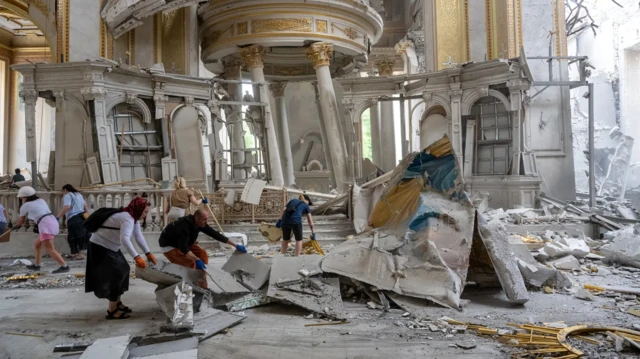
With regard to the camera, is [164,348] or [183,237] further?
[183,237]

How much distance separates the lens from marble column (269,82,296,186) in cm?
1856

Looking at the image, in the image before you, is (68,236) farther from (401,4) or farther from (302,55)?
(401,4)

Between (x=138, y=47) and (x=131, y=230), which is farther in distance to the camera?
(x=138, y=47)

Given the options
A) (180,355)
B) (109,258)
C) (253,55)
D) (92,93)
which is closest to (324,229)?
(109,258)

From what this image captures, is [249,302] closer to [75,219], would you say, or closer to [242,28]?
[75,219]

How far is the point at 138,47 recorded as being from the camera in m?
15.0

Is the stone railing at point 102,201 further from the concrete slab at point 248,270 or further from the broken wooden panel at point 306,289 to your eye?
the broken wooden panel at point 306,289

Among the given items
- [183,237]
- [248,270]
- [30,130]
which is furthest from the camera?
[30,130]

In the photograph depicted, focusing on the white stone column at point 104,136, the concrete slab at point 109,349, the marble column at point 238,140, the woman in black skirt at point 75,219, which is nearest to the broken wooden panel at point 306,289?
the concrete slab at point 109,349

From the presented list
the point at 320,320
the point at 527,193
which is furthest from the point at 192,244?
the point at 527,193

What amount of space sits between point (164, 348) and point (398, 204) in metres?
4.42

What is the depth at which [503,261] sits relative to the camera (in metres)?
5.88

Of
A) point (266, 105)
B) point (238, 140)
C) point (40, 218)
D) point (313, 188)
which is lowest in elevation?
point (40, 218)

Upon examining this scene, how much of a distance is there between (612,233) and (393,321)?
24.3 feet
